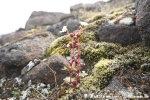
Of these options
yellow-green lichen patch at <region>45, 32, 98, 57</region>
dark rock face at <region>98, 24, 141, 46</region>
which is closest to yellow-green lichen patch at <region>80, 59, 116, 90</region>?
dark rock face at <region>98, 24, 141, 46</region>

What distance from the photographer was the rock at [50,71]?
5.87 m

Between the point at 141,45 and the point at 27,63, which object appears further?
the point at 27,63

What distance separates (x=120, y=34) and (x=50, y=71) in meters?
2.10

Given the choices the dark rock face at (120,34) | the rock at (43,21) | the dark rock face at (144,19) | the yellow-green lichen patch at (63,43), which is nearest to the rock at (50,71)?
the yellow-green lichen patch at (63,43)

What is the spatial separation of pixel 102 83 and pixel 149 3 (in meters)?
2.00

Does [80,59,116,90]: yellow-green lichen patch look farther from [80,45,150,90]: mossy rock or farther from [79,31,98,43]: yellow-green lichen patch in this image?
[79,31,98,43]: yellow-green lichen patch

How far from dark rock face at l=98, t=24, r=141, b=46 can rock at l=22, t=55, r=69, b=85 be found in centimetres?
144

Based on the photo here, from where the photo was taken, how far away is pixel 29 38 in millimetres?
8164

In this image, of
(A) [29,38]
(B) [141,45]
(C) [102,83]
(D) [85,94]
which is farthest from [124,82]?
(A) [29,38]

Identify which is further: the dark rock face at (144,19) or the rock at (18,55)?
the rock at (18,55)

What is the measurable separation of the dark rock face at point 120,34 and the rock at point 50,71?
1.44 m

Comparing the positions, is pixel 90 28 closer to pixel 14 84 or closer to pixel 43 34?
pixel 43 34

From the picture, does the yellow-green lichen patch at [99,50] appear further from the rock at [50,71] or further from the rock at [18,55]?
the rock at [18,55]

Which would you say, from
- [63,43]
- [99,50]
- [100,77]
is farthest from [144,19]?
[63,43]
